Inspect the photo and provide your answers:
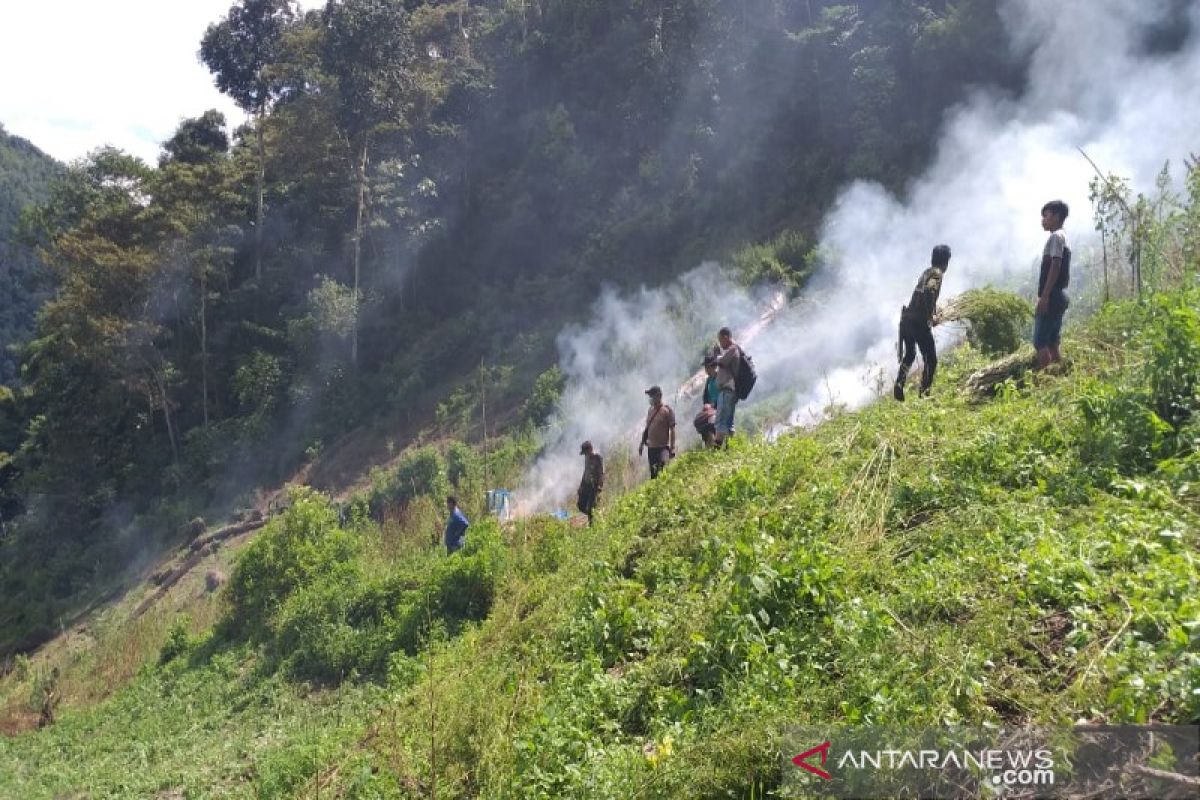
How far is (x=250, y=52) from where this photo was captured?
98.2 feet

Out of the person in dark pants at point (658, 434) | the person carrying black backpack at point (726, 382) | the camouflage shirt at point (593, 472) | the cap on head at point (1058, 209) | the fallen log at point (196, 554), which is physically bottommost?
the fallen log at point (196, 554)

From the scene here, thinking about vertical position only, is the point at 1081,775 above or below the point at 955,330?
below

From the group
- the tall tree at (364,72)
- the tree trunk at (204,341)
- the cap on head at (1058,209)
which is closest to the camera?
the cap on head at (1058,209)

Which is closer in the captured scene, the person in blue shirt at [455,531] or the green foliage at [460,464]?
the person in blue shirt at [455,531]

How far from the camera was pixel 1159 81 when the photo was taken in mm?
16609

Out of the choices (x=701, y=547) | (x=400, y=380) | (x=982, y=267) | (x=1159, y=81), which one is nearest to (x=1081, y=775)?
(x=701, y=547)

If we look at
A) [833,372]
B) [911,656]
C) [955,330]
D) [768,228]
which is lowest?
[911,656]

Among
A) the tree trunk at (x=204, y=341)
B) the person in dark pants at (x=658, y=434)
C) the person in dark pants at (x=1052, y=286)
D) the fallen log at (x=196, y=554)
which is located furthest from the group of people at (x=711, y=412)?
the tree trunk at (x=204, y=341)

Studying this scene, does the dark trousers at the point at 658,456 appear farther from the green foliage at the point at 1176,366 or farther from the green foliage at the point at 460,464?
the green foliage at the point at 460,464

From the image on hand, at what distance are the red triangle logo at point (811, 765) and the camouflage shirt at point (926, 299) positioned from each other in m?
4.52

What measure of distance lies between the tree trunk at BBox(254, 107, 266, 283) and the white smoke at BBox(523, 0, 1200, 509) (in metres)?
14.0

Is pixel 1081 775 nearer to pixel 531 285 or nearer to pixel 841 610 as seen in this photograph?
pixel 841 610

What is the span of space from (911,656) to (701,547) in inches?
89.7

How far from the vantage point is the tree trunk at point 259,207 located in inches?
1117
